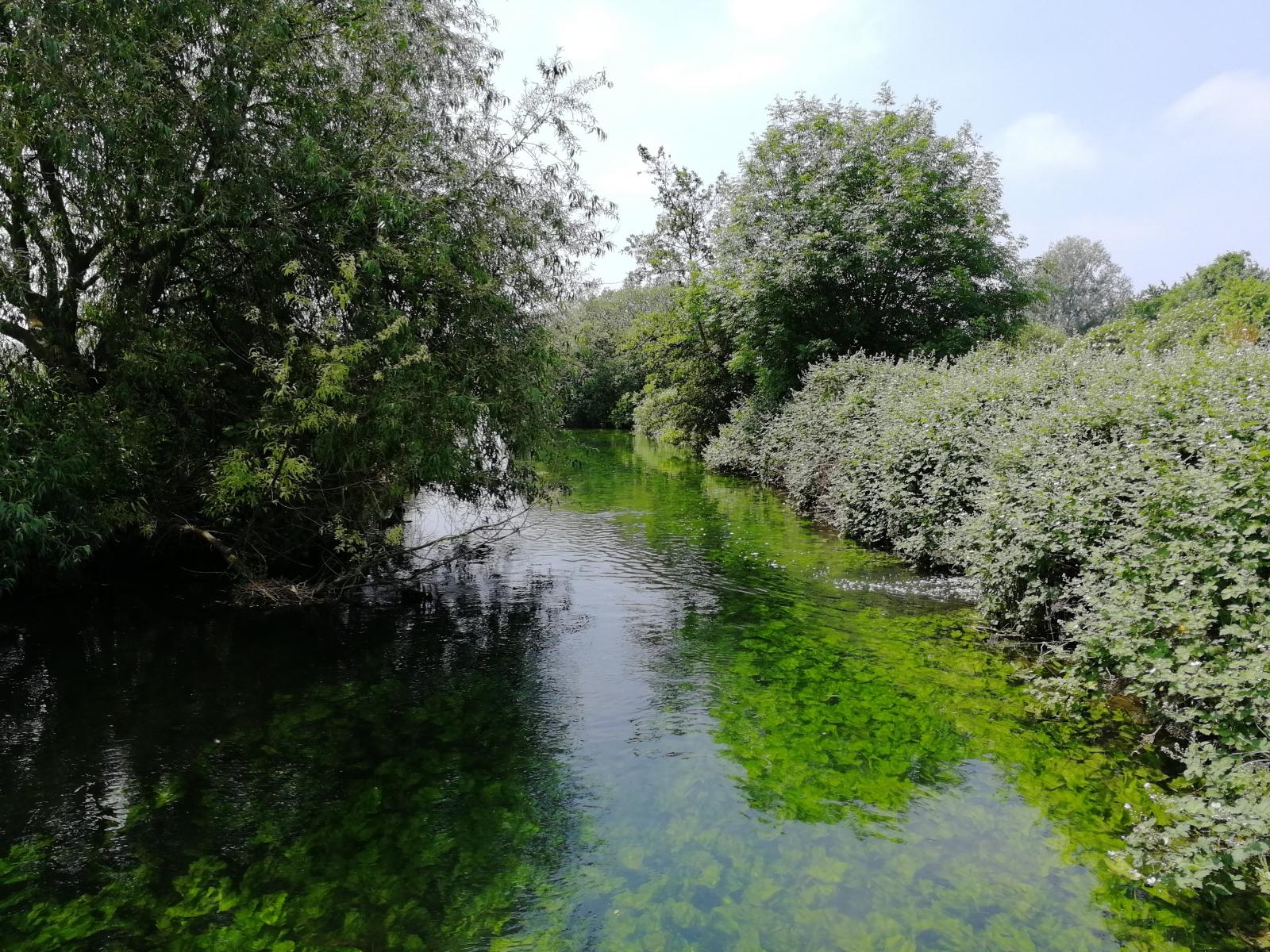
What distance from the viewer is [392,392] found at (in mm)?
8984

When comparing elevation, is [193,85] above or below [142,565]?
above

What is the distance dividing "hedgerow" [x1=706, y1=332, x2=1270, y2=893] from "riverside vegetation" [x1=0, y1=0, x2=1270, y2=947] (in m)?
0.04

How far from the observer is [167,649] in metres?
8.55

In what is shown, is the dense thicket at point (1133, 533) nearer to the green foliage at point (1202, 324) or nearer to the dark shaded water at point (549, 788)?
the dark shaded water at point (549, 788)

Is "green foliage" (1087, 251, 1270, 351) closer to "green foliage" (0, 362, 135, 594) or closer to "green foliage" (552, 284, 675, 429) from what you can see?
"green foliage" (0, 362, 135, 594)

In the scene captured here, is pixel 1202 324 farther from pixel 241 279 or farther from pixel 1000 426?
pixel 241 279

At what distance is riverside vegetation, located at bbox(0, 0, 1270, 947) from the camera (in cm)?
550

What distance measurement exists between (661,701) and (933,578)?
231 inches

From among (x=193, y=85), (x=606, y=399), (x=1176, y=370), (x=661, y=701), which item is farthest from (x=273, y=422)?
(x=606, y=399)

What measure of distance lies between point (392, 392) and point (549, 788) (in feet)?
17.4

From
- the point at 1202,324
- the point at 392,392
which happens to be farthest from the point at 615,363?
the point at 392,392

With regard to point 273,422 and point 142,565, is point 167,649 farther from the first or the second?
point 142,565

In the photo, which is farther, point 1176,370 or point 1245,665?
point 1176,370

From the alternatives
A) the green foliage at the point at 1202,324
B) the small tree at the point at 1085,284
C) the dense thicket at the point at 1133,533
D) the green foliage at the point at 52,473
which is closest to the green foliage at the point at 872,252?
the green foliage at the point at 1202,324
